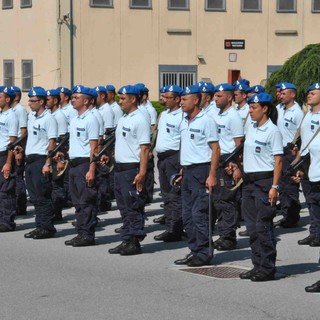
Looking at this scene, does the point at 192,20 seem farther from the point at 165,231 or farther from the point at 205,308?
the point at 205,308

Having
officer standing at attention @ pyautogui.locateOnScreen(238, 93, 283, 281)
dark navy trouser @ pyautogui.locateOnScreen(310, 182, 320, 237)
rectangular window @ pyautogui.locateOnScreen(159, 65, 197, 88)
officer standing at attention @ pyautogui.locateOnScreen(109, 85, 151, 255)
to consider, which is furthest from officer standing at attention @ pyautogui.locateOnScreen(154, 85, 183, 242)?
rectangular window @ pyautogui.locateOnScreen(159, 65, 197, 88)

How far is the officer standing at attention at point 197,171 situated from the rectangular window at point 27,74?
27.9 m

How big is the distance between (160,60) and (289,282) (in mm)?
28768

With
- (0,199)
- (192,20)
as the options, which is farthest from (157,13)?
(0,199)

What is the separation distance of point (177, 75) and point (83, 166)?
26413 mm

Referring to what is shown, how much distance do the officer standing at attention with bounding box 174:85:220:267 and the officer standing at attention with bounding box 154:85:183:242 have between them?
6.49ft

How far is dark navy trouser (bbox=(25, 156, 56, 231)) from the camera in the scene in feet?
44.8

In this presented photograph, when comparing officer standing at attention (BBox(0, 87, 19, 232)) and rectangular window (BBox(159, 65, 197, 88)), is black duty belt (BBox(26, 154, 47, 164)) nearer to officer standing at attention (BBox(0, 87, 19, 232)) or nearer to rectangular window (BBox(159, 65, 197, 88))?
officer standing at attention (BBox(0, 87, 19, 232))

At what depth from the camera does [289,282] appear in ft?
34.6

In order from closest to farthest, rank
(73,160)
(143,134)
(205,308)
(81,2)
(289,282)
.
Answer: (205,308), (289,282), (143,134), (73,160), (81,2)

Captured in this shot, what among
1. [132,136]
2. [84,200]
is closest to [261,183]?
[132,136]

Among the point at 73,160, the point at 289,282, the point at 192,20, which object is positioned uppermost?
the point at 192,20

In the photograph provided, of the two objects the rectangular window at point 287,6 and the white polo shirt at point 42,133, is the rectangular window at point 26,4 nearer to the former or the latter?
the rectangular window at point 287,6

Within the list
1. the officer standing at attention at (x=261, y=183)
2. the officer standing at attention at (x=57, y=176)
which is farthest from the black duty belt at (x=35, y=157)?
the officer standing at attention at (x=261, y=183)
